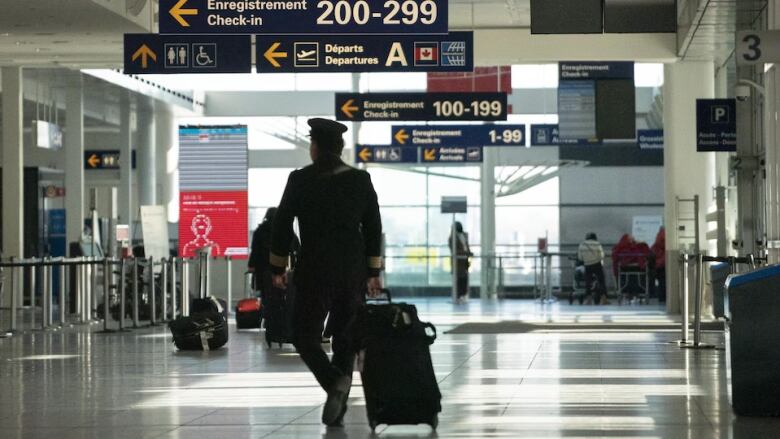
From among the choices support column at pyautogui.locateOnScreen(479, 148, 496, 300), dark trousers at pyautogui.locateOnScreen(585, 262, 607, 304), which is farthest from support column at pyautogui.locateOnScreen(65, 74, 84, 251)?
dark trousers at pyautogui.locateOnScreen(585, 262, 607, 304)

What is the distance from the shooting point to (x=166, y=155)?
36438 millimetres

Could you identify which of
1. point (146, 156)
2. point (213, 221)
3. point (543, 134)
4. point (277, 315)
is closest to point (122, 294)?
point (213, 221)

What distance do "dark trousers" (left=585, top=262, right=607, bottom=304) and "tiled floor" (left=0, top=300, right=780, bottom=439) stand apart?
549 inches

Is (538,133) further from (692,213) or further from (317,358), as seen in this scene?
(317,358)

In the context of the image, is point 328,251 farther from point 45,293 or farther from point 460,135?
point 460,135

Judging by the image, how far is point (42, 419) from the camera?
798cm

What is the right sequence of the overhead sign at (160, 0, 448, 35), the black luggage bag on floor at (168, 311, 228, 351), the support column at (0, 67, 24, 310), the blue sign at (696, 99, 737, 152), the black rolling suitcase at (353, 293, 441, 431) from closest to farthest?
the black rolling suitcase at (353, 293, 441, 431)
the black luggage bag on floor at (168, 311, 228, 351)
the overhead sign at (160, 0, 448, 35)
the blue sign at (696, 99, 737, 152)
the support column at (0, 67, 24, 310)

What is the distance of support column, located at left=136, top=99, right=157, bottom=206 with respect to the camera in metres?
33.2

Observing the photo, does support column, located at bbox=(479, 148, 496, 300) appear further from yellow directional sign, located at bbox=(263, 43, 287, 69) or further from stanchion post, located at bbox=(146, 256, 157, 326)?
yellow directional sign, located at bbox=(263, 43, 287, 69)

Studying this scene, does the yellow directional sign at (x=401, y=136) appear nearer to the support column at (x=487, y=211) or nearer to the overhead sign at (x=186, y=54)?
the support column at (x=487, y=211)

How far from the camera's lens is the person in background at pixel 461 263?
30.8 meters

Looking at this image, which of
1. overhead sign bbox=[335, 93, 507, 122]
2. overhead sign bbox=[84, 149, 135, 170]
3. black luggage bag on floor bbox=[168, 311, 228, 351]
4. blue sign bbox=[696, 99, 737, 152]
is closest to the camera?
black luggage bag on floor bbox=[168, 311, 228, 351]

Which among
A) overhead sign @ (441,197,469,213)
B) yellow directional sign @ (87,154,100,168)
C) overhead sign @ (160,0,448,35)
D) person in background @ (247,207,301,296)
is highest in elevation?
overhead sign @ (160,0,448,35)

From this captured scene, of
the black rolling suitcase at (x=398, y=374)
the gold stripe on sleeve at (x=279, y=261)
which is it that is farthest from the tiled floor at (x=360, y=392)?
the gold stripe on sleeve at (x=279, y=261)
